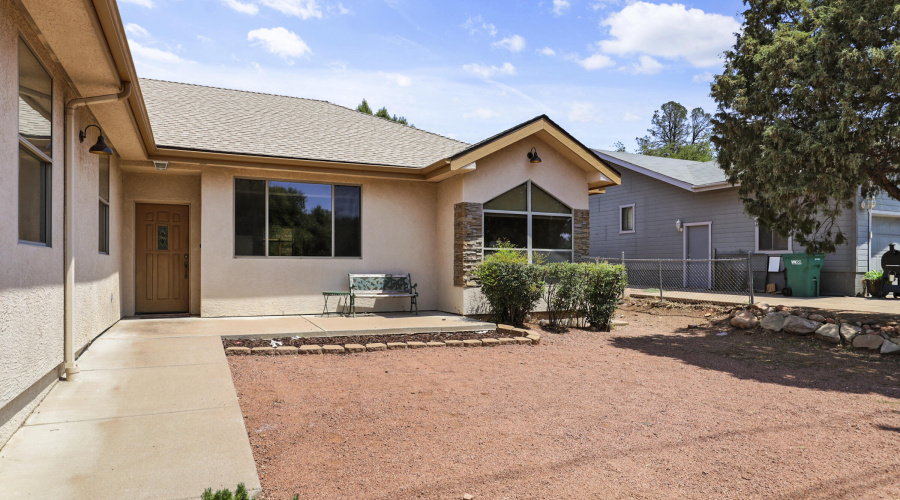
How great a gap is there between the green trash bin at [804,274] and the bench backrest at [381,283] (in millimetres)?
10557

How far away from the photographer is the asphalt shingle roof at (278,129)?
1007 cm

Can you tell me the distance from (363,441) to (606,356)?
4.82m

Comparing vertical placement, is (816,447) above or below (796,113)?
below

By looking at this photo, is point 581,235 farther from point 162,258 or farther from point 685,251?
point 162,258

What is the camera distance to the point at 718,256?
17.1m

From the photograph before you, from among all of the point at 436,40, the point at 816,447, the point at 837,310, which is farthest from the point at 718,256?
the point at 816,447

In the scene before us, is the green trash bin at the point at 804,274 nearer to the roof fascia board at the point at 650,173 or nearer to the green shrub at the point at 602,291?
the roof fascia board at the point at 650,173

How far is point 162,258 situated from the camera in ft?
33.9

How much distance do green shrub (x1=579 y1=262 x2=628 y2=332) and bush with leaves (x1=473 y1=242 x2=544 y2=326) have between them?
3.11 ft

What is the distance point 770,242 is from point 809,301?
3131 mm

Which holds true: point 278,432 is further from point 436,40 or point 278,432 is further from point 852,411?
point 436,40

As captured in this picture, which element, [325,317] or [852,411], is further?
[325,317]

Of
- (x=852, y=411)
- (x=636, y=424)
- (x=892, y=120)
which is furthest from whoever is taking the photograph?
(x=892, y=120)

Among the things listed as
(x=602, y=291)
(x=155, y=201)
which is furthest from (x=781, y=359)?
(x=155, y=201)
